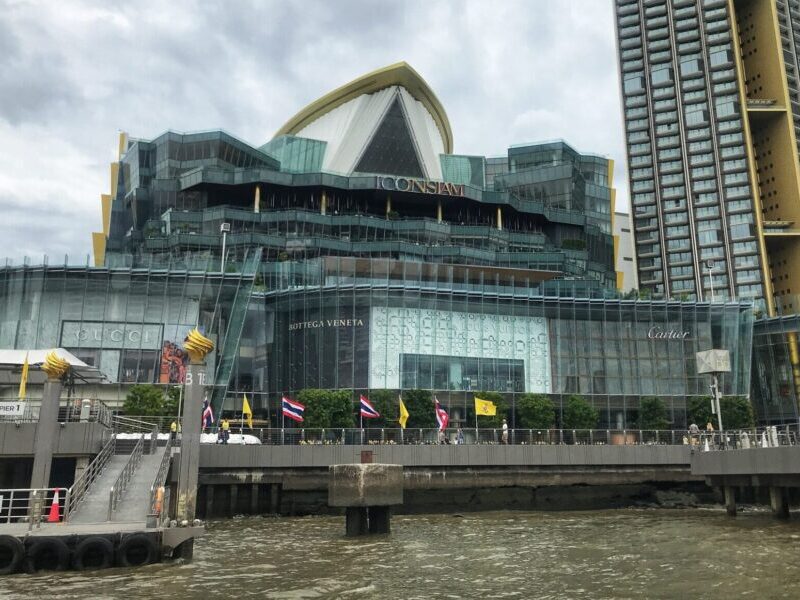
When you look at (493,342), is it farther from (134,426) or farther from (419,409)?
(134,426)

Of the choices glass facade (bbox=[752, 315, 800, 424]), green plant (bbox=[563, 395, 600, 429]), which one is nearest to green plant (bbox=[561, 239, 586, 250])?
glass facade (bbox=[752, 315, 800, 424])

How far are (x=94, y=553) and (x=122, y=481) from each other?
653 cm

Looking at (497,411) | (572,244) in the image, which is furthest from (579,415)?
(572,244)

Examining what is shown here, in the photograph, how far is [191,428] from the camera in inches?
1091

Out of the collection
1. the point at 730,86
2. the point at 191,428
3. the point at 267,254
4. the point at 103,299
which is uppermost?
the point at 730,86

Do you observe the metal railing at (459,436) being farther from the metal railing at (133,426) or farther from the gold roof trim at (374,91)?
the gold roof trim at (374,91)

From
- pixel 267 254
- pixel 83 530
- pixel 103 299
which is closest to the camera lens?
pixel 83 530

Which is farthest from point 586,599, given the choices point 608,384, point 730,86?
point 730,86

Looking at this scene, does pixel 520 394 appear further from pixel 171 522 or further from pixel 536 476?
pixel 171 522

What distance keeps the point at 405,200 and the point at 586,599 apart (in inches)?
3471

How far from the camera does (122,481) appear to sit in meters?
27.7

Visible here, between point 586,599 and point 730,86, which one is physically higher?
point 730,86

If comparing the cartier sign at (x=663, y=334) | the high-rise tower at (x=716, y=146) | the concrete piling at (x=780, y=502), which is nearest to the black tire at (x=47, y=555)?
the concrete piling at (x=780, y=502)

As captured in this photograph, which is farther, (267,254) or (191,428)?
(267,254)
